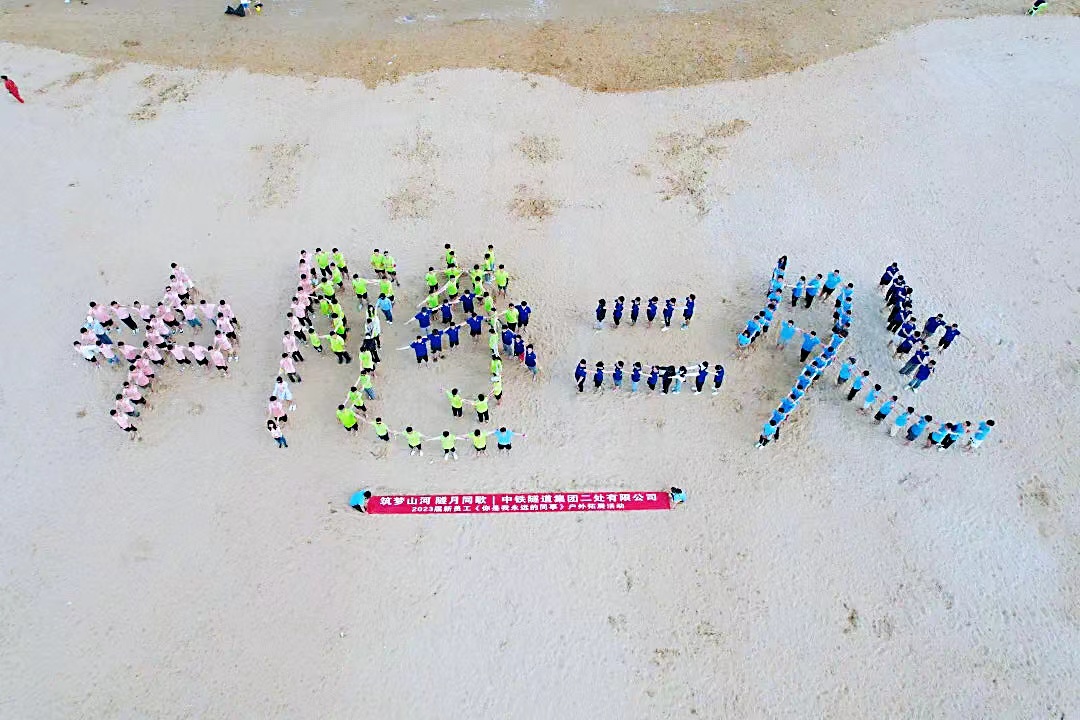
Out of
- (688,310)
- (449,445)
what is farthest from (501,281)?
(449,445)

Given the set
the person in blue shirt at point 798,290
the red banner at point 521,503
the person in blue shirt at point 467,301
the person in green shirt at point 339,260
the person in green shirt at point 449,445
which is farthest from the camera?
the person in green shirt at point 339,260

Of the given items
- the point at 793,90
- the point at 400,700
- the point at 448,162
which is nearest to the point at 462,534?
the point at 400,700

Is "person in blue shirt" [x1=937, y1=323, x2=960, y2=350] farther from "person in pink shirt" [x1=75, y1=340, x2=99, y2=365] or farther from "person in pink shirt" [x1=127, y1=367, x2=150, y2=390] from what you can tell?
"person in pink shirt" [x1=75, y1=340, x2=99, y2=365]

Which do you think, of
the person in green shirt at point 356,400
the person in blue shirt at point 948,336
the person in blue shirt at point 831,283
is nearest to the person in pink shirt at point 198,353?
the person in green shirt at point 356,400

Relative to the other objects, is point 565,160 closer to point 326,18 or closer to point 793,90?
point 793,90

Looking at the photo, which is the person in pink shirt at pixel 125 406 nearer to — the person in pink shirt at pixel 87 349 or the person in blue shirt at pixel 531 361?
the person in pink shirt at pixel 87 349

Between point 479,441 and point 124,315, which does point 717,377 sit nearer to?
point 479,441
